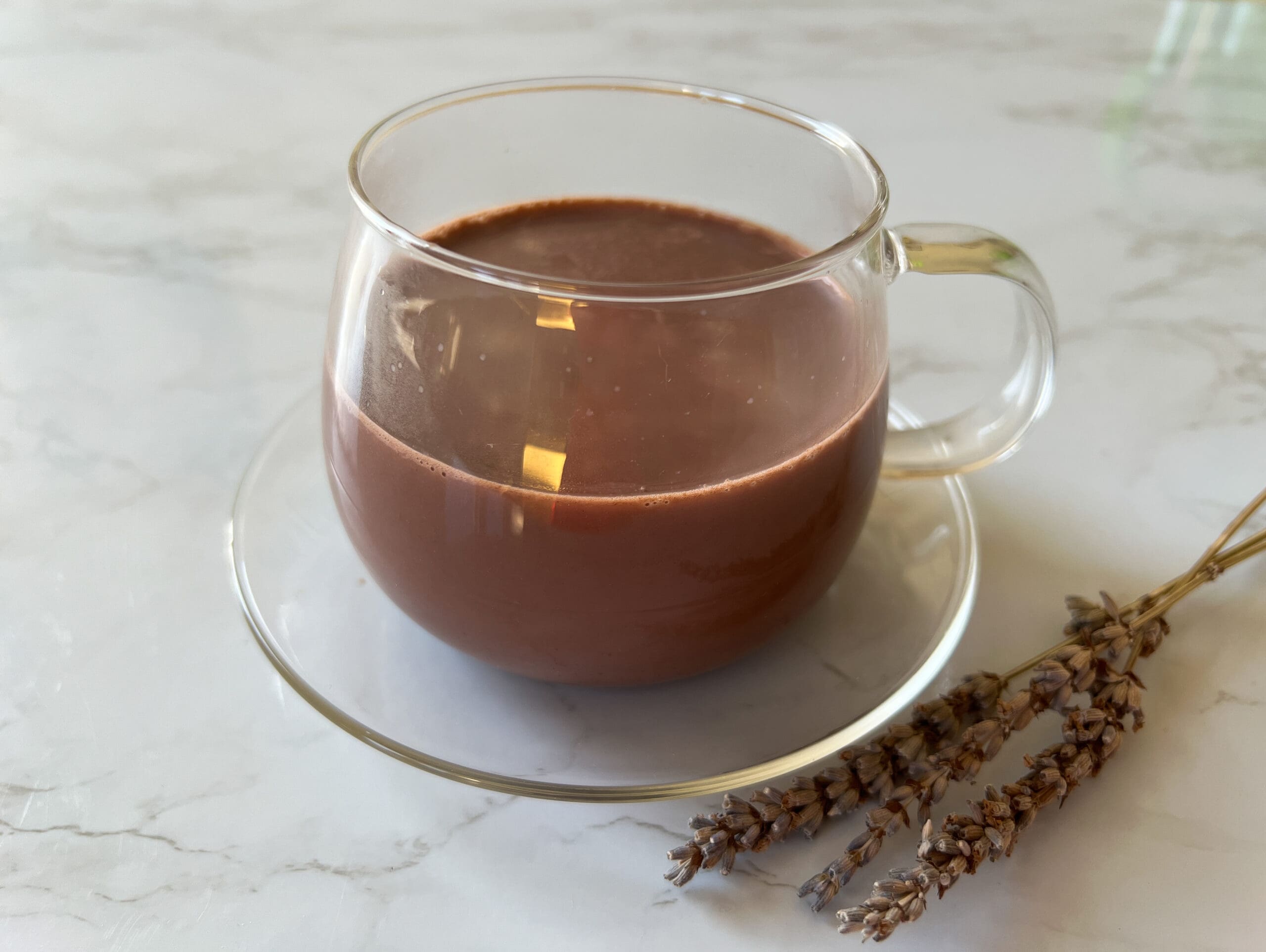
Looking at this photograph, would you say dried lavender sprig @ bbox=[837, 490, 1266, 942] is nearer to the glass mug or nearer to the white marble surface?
the white marble surface

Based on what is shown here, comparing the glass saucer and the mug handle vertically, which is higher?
the mug handle

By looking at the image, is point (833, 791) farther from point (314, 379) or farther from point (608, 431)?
point (314, 379)

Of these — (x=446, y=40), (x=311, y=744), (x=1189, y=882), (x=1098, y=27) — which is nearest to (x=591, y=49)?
(x=446, y=40)

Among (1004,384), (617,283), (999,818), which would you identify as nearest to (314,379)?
(617,283)

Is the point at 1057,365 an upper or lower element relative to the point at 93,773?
upper

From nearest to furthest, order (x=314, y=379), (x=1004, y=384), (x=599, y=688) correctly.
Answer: (x=599, y=688)
(x=1004, y=384)
(x=314, y=379)

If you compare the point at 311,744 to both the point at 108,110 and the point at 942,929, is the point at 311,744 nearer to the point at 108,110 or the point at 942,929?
the point at 942,929

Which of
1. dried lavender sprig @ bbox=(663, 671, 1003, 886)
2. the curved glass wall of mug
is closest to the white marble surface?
dried lavender sprig @ bbox=(663, 671, 1003, 886)
